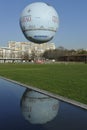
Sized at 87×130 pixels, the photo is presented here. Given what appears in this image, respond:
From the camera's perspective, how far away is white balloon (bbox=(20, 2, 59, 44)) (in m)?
27.9

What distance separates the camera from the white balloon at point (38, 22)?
27.9 meters

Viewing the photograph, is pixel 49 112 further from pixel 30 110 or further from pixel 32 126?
pixel 32 126

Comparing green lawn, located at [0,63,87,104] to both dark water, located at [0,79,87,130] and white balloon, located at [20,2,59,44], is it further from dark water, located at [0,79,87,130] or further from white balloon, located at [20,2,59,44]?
white balloon, located at [20,2,59,44]

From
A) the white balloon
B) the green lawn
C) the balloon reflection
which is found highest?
the white balloon

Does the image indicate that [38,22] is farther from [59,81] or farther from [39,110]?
[39,110]

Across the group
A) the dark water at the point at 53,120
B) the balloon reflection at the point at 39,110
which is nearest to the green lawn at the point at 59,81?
the balloon reflection at the point at 39,110

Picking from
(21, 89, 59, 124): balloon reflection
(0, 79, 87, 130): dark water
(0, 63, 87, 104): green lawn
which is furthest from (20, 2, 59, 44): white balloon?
(0, 79, 87, 130): dark water

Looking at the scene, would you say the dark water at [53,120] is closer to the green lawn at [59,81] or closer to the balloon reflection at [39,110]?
the balloon reflection at [39,110]

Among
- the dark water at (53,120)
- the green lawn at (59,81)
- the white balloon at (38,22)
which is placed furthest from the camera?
the white balloon at (38,22)

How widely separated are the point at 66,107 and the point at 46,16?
21264 mm

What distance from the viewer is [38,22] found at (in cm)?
2814

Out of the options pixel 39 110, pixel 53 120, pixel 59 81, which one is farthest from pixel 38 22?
pixel 53 120

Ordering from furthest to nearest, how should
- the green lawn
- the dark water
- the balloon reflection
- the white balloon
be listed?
1. the white balloon
2. the green lawn
3. the balloon reflection
4. the dark water

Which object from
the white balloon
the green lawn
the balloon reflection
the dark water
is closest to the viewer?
the dark water
